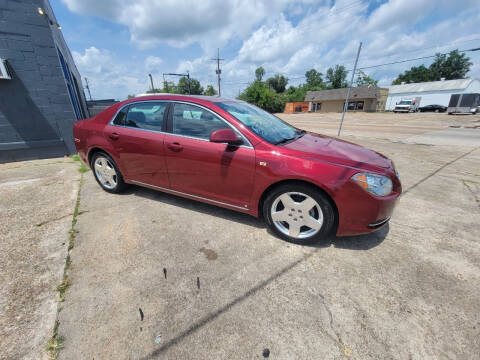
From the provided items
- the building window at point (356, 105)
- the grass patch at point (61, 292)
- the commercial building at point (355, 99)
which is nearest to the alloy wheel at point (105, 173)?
the grass patch at point (61, 292)

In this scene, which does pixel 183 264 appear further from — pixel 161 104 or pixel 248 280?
pixel 161 104

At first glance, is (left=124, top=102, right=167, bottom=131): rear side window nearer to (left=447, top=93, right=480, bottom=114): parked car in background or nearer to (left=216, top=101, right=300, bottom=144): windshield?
(left=216, top=101, right=300, bottom=144): windshield

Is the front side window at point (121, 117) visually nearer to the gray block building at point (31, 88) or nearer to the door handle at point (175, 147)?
the door handle at point (175, 147)

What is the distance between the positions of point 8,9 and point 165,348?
7.35 meters

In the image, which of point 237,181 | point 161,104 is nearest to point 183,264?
point 237,181

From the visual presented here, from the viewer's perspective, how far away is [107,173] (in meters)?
3.50

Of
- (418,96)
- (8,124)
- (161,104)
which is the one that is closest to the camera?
(161,104)

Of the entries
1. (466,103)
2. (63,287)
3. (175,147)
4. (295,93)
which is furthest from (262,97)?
(63,287)

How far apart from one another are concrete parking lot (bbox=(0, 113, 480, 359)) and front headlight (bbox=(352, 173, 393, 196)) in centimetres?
67

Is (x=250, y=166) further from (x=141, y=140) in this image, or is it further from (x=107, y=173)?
(x=107, y=173)

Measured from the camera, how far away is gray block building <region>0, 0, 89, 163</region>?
15.9 ft

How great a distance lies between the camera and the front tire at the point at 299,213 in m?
2.17

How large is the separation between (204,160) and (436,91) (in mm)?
56875

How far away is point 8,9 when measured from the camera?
15.5 ft
